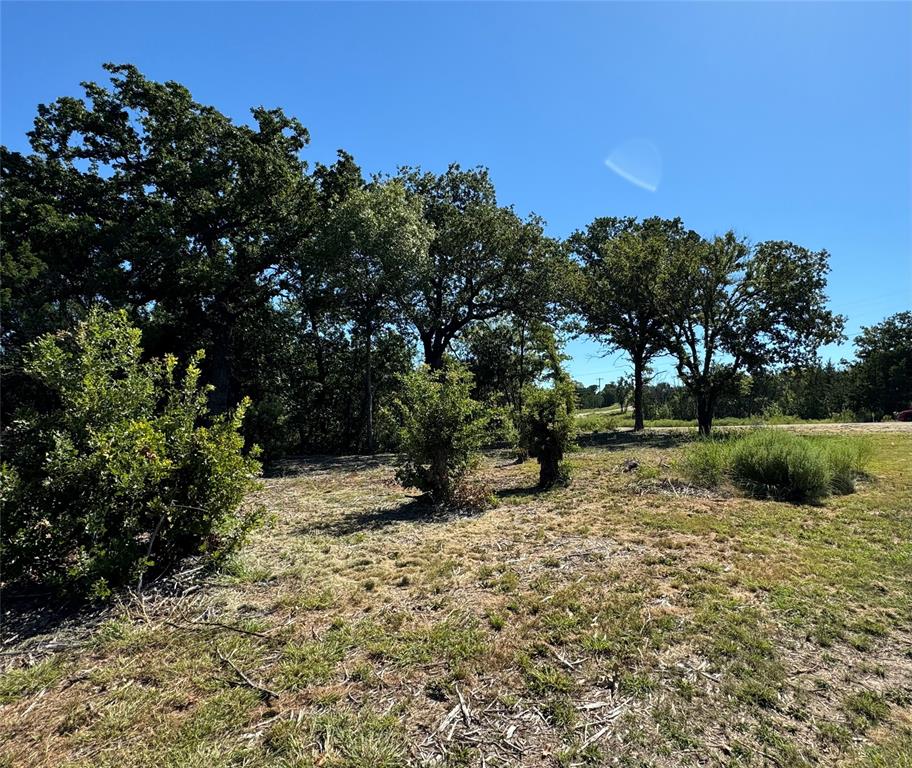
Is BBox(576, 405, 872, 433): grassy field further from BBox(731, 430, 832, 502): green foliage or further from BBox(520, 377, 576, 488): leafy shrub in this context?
BBox(731, 430, 832, 502): green foliage

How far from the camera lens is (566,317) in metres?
21.1

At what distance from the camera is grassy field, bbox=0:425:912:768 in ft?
7.09

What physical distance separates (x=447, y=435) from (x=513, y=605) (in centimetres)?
381

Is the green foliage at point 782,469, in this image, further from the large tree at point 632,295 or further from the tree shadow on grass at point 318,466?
the large tree at point 632,295

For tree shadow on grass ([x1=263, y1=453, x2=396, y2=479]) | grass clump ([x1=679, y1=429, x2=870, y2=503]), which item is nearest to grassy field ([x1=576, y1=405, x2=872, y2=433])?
grass clump ([x1=679, y1=429, x2=870, y2=503])

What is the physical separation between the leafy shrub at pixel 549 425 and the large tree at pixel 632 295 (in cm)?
1220

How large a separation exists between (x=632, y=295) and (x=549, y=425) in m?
13.8

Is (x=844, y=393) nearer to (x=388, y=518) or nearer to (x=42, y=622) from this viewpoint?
(x=388, y=518)

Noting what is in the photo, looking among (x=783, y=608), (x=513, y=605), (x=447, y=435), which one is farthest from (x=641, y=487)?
(x=513, y=605)

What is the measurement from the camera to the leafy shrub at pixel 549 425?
8.59 metres

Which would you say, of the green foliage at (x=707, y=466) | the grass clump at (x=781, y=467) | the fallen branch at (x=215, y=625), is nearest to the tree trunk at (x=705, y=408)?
the grass clump at (x=781, y=467)

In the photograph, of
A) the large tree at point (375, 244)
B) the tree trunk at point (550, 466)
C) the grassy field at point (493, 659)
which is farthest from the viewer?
the large tree at point (375, 244)

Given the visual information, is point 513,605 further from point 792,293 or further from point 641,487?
point 792,293

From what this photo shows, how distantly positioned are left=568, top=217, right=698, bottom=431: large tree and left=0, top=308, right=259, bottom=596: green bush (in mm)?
17778
